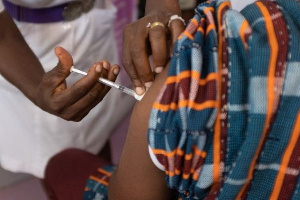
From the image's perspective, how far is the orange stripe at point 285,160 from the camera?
58cm

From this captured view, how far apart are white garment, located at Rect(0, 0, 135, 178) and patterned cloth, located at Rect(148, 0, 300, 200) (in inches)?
25.1

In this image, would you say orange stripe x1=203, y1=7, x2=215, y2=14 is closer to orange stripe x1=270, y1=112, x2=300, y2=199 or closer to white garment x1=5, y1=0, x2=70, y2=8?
orange stripe x1=270, y1=112, x2=300, y2=199

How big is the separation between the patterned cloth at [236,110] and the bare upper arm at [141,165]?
1.4 inches

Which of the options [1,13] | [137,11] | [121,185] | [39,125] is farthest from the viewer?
[137,11]

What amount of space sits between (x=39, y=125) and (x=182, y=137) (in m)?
0.76

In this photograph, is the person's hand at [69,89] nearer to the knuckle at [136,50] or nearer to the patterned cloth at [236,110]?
the knuckle at [136,50]

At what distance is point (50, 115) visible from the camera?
126 cm

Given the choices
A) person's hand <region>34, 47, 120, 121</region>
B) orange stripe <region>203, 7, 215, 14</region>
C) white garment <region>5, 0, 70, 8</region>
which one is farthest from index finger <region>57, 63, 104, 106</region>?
white garment <region>5, 0, 70, 8</region>

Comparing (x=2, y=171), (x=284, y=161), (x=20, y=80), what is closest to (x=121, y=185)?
(x=284, y=161)

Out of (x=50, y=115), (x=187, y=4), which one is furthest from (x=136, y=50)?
(x=187, y=4)

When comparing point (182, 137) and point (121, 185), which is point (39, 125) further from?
point (182, 137)

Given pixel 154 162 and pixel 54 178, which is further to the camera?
pixel 54 178

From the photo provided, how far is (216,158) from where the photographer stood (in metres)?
0.60

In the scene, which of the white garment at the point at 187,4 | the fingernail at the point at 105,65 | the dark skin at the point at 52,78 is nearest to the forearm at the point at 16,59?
the dark skin at the point at 52,78
